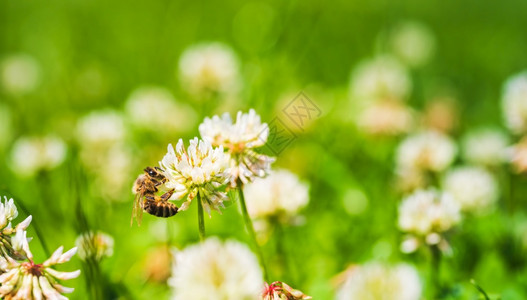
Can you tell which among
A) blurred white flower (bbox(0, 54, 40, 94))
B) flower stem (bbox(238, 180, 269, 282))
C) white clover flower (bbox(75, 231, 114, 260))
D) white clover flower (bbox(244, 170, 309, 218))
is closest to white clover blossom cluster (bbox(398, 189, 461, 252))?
white clover flower (bbox(244, 170, 309, 218))

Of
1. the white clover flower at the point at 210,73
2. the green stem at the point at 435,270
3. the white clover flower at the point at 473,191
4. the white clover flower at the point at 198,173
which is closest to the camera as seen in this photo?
the white clover flower at the point at 198,173

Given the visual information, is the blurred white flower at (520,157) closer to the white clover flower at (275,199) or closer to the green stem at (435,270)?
the green stem at (435,270)

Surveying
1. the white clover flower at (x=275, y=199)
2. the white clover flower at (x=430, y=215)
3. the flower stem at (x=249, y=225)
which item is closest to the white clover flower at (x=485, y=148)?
the white clover flower at (x=430, y=215)

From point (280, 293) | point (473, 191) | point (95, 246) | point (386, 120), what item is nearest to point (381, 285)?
point (280, 293)

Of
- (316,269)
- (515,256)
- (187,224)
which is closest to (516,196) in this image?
(515,256)

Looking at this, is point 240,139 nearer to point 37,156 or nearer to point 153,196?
point 153,196

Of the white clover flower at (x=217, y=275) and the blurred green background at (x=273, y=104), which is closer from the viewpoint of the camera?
the white clover flower at (x=217, y=275)
